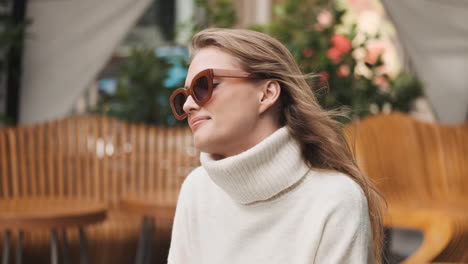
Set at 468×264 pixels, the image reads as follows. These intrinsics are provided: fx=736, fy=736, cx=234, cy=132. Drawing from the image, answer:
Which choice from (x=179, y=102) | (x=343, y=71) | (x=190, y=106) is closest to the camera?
(x=190, y=106)

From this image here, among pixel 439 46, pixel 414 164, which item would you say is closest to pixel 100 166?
pixel 414 164

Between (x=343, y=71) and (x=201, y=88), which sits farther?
(x=343, y=71)

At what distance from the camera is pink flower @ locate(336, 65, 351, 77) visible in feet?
16.5

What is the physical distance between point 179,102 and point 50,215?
187cm

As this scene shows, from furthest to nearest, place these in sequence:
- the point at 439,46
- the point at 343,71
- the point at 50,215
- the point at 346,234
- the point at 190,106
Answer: the point at 439,46 → the point at 343,71 → the point at 50,215 → the point at 190,106 → the point at 346,234

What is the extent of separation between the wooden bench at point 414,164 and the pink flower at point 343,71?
683 mm

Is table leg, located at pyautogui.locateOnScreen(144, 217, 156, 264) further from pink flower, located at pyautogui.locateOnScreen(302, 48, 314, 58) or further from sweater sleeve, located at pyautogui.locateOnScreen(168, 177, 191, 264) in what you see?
sweater sleeve, located at pyautogui.locateOnScreen(168, 177, 191, 264)

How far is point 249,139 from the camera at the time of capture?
1.43m

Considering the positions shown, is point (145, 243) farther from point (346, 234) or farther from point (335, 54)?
point (346, 234)

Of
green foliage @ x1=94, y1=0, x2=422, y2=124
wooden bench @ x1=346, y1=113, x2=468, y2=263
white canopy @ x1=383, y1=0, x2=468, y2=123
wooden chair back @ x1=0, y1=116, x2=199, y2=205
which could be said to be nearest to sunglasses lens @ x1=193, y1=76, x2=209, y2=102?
wooden bench @ x1=346, y1=113, x2=468, y2=263

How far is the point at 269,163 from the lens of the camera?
142 cm

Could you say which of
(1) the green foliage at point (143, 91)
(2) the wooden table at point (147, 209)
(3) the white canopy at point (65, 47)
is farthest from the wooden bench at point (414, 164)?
(3) the white canopy at point (65, 47)

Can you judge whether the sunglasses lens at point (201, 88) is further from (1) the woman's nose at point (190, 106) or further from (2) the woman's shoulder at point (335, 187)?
(2) the woman's shoulder at point (335, 187)

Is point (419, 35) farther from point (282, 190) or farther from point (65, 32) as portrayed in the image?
point (282, 190)
